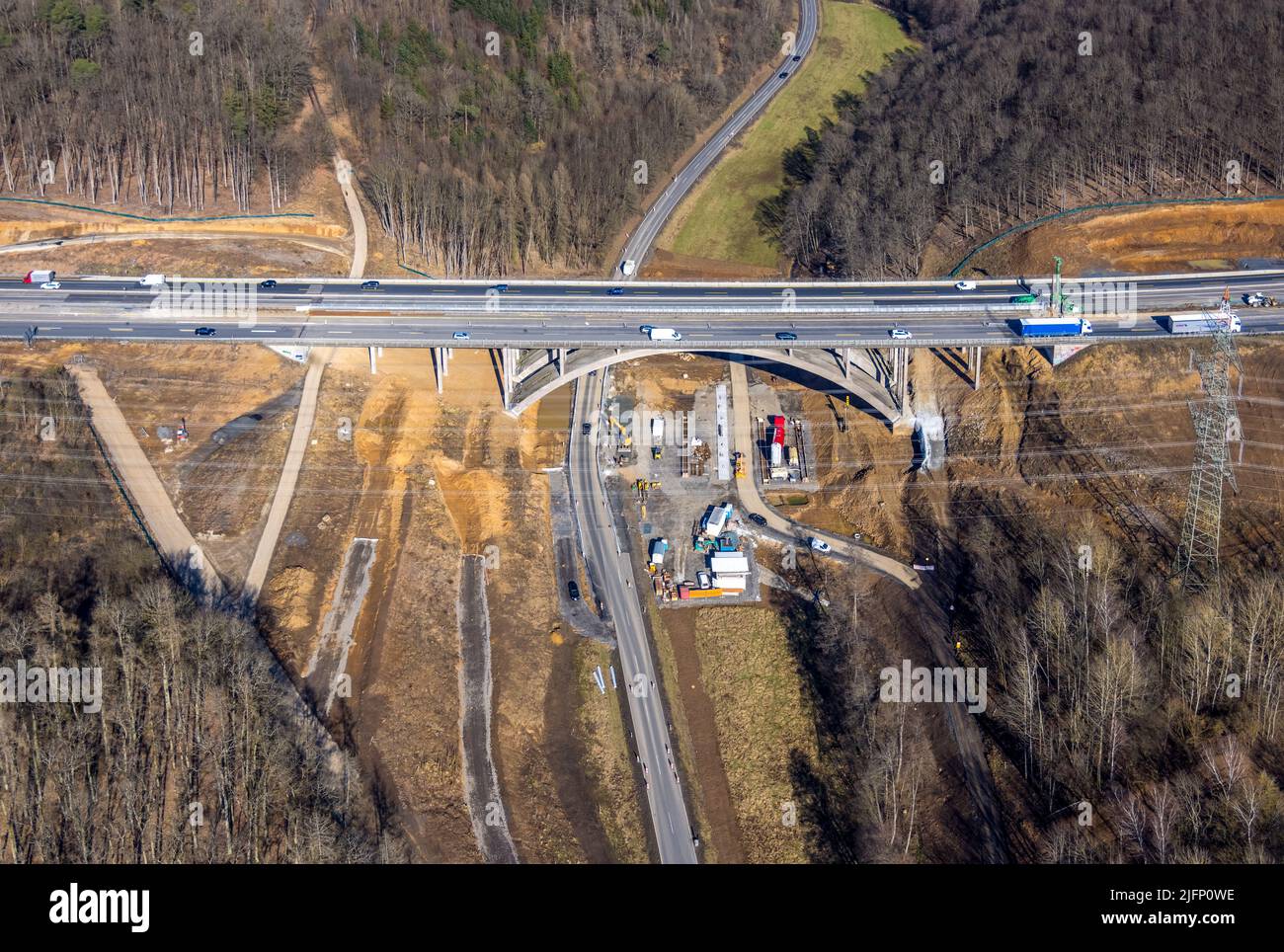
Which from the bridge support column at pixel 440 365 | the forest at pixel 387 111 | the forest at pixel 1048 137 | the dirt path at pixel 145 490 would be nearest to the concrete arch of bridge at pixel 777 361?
the bridge support column at pixel 440 365

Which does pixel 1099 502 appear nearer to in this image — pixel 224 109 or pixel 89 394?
pixel 89 394

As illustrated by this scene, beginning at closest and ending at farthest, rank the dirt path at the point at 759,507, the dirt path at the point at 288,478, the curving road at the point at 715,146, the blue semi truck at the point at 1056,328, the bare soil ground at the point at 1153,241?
1. the dirt path at the point at 288,478
2. the dirt path at the point at 759,507
3. the blue semi truck at the point at 1056,328
4. the bare soil ground at the point at 1153,241
5. the curving road at the point at 715,146

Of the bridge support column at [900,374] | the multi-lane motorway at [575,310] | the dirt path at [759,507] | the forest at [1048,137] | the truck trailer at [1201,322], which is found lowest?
the dirt path at [759,507]

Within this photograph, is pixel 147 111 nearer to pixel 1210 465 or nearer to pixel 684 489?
pixel 684 489

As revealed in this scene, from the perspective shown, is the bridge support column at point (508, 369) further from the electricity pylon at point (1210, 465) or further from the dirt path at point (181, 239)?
the electricity pylon at point (1210, 465)

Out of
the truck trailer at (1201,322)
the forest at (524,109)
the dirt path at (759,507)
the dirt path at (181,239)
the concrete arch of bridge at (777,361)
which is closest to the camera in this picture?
the truck trailer at (1201,322)

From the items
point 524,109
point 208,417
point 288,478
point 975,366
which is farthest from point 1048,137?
point 208,417
